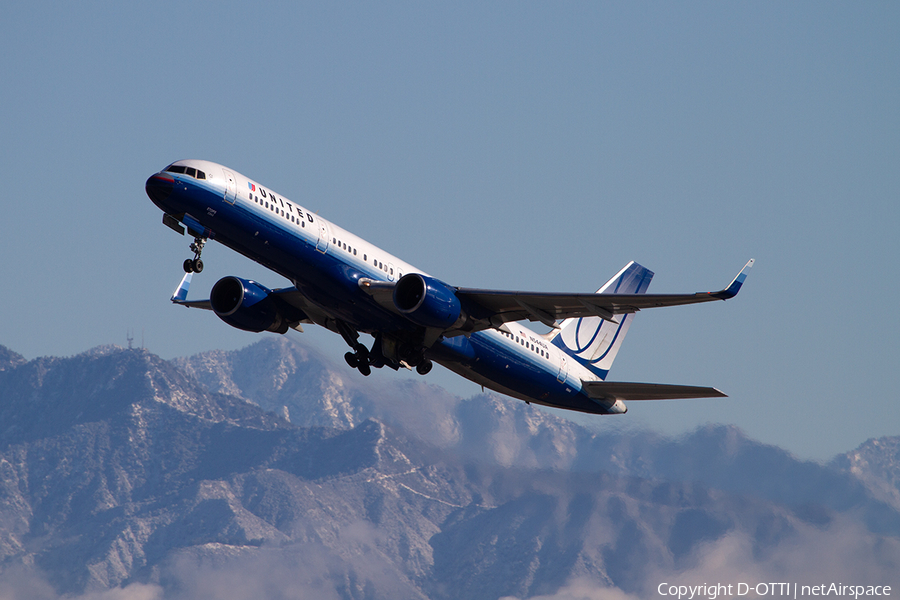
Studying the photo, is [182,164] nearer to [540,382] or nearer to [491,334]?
[491,334]

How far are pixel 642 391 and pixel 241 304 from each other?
17330 mm

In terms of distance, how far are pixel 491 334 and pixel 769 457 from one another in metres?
77.1

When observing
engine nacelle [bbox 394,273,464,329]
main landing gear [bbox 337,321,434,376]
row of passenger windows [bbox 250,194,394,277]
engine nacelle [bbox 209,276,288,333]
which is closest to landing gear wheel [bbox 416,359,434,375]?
main landing gear [bbox 337,321,434,376]

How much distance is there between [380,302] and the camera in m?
42.8

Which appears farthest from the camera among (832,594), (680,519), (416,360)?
(680,519)

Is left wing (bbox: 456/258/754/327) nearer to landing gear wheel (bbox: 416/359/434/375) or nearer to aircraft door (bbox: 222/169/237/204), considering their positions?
landing gear wheel (bbox: 416/359/434/375)

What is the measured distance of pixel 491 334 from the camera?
4734cm

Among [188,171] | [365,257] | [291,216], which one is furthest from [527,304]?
[188,171]

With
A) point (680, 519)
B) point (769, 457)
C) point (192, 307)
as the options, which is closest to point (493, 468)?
point (769, 457)

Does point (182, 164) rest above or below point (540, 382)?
above

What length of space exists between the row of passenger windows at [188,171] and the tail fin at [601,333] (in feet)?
67.0

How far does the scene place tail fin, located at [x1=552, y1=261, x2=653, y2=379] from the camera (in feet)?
180

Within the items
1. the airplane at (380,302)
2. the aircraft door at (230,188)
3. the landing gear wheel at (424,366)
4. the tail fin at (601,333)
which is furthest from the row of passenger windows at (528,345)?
the aircraft door at (230,188)

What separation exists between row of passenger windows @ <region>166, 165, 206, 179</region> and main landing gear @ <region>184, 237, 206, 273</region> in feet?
7.66
